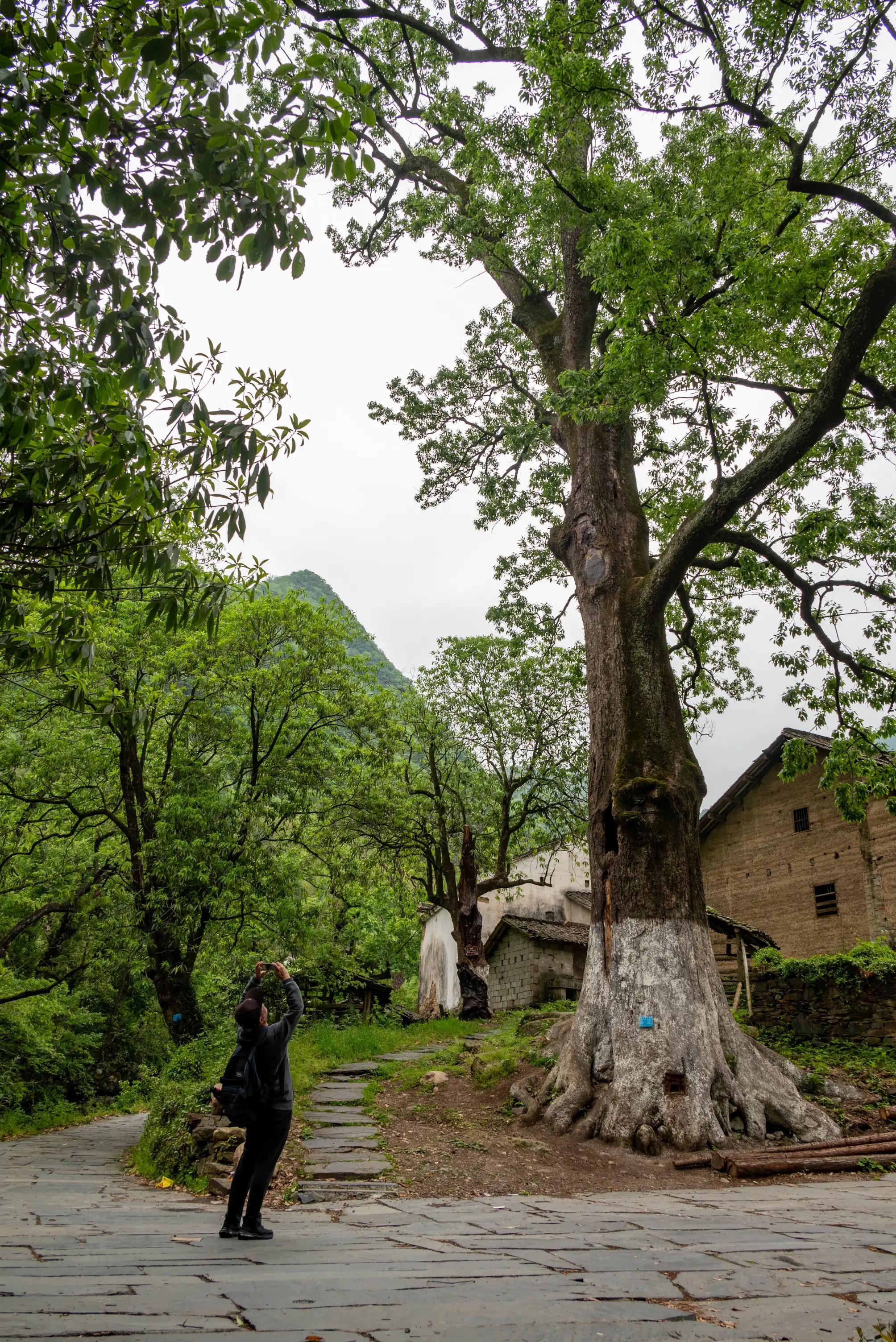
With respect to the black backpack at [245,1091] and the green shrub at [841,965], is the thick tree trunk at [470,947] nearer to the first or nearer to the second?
the green shrub at [841,965]

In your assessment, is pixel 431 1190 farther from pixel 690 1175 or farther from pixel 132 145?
pixel 132 145

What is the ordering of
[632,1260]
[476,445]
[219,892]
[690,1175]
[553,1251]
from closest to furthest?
1. [632,1260]
2. [553,1251]
3. [690,1175]
4. [219,892]
5. [476,445]

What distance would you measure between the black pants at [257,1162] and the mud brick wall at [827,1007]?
467 inches

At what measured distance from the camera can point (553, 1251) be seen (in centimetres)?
438

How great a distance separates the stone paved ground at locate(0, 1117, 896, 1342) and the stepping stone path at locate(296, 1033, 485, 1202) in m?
0.47

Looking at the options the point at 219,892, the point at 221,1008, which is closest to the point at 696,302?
the point at 219,892

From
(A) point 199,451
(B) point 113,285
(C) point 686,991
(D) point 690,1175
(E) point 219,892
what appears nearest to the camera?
(B) point 113,285

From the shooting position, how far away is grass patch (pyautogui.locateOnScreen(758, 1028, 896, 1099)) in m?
11.2

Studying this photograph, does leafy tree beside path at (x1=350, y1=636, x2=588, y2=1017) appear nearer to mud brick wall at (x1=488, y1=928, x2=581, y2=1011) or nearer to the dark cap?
mud brick wall at (x1=488, y1=928, x2=581, y2=1011)

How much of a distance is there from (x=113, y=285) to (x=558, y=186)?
779cm

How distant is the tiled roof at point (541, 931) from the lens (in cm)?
2722

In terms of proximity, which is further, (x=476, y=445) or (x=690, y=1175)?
(x=476, y=445)

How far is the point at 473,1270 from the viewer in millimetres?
3891

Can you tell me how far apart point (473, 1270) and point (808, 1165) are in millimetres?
5420
